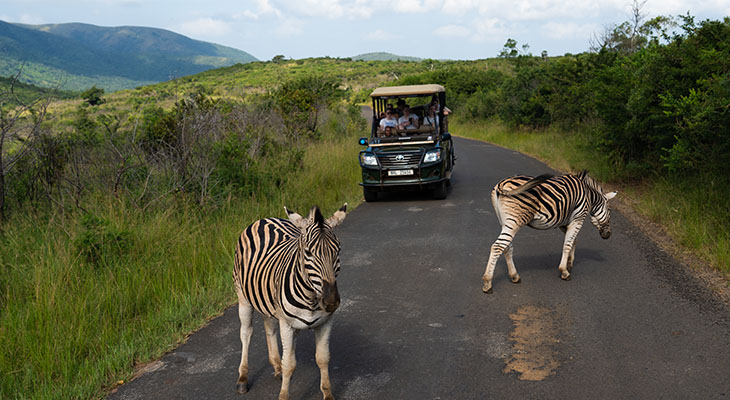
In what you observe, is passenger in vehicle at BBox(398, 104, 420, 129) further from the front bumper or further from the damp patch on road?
the damp patch on road

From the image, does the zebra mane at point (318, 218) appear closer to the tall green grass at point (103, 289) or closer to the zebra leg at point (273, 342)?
the zebra leg at point (273, 342)

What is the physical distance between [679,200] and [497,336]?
5.94 metres

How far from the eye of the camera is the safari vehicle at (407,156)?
40.8ft

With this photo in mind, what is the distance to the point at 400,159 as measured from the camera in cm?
1248

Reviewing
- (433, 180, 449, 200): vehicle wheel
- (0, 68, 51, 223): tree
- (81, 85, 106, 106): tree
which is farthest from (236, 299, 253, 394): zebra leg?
(81, 85, 106, 106): tree

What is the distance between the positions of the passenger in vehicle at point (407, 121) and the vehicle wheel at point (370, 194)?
1996 millimetres

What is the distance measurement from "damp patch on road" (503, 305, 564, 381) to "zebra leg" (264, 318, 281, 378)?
1720 mm

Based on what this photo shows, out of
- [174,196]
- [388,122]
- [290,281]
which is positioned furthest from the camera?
[388,122]

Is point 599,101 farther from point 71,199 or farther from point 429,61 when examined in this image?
point 429,61

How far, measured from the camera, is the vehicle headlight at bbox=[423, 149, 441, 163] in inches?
489

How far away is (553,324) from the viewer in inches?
216

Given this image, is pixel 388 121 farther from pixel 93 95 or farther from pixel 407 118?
pixel 93 95

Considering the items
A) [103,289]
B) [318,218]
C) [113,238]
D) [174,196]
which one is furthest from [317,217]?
[174,196]

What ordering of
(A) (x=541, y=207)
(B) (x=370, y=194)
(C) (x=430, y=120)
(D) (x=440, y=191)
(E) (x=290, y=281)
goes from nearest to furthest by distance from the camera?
(E) (x=290, y=281) < (A) (x=541, y=207) < (D) (x=440, y=191) < (B) (x=370, y=194) < (C) (x=430, y=120)
